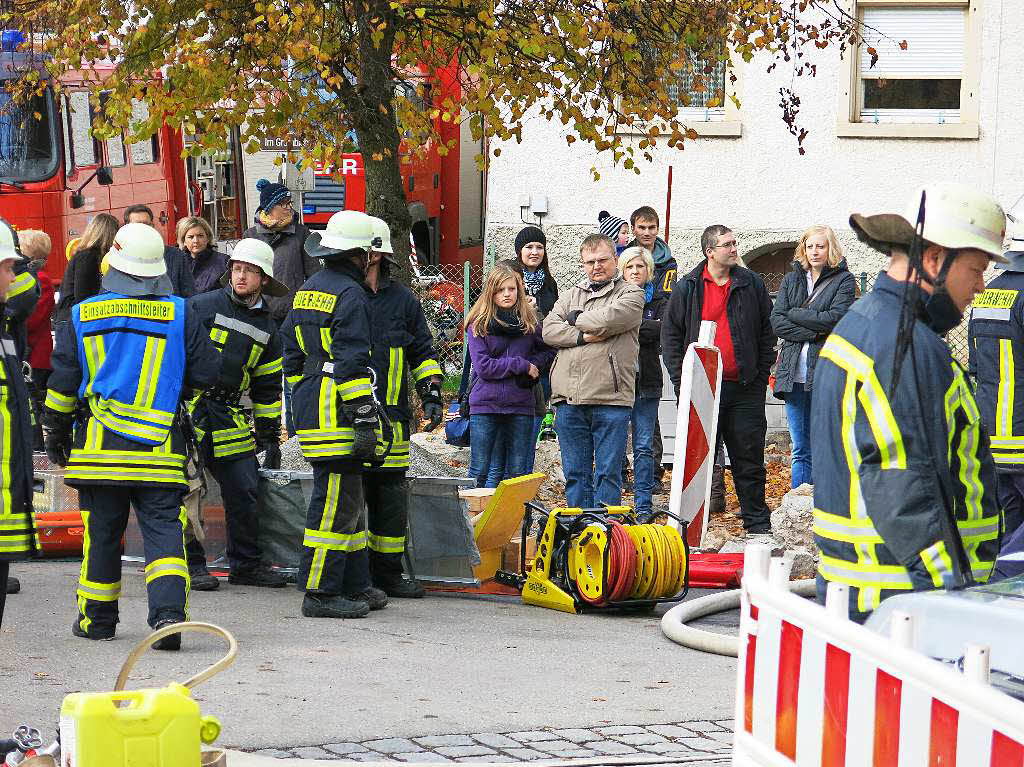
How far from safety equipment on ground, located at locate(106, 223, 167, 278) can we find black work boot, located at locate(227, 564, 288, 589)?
2344 millimetres

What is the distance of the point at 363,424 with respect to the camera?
8.23m

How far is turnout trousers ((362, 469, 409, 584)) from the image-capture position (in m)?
8.91

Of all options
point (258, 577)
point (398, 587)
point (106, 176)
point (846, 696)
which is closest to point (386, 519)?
point (398, 587)

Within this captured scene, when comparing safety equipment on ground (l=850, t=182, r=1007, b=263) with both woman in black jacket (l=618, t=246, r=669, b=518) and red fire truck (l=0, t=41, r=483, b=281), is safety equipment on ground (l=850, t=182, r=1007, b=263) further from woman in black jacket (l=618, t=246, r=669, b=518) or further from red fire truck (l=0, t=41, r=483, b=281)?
red fire truck (l=0, t=41, r=483, b=281)

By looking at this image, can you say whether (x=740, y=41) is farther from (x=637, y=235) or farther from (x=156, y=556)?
(x=156, y=556)

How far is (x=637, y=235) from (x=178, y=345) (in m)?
5.42

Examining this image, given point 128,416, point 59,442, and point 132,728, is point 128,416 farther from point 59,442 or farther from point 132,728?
point 132,728

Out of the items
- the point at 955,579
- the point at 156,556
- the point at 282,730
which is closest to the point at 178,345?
the point at 156,556

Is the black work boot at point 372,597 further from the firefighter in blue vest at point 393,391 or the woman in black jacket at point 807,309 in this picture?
the woman in black jacket at point 807,309

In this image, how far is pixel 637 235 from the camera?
40.5 feet

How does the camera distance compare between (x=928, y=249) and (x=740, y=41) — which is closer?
(x=928, y=249)

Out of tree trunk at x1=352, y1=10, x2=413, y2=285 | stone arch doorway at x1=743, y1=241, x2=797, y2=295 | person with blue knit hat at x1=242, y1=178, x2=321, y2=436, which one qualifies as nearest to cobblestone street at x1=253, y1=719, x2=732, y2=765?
tree trunk at x1=352, y1=10, x2=413, y2=285

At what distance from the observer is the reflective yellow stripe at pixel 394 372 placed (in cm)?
878

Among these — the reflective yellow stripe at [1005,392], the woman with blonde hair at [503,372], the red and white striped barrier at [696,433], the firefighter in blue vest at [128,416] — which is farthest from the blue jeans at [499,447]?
the reflective yellow stripe at [1005,392]
